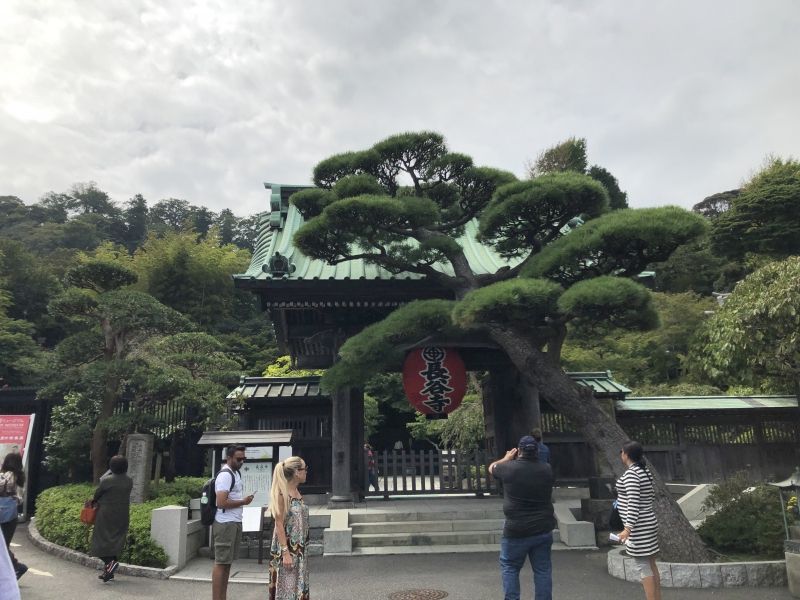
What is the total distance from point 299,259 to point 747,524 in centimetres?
938

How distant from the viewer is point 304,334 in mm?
12289

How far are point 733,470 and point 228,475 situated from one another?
1339 cm

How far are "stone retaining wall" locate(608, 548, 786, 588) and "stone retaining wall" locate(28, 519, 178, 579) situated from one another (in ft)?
22.8

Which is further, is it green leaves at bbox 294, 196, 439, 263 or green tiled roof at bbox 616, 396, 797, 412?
green tiled roof at bbox 616, 396, 797, 412

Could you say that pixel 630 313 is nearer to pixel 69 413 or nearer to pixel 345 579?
pixel 345 579

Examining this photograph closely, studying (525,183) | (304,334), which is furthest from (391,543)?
(525,183)

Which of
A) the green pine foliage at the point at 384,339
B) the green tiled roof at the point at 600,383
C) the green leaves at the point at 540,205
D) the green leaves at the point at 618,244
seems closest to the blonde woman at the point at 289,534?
the green pine foliage at the point at 384,339

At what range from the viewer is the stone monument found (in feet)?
32.6

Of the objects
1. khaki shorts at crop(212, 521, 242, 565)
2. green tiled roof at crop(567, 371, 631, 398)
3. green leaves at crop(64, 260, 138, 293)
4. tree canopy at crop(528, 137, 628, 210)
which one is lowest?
khaki shorts at crop(212, 521, 242, 565)

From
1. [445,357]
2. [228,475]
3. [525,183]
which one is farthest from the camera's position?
[445,357]

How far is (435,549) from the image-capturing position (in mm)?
9195

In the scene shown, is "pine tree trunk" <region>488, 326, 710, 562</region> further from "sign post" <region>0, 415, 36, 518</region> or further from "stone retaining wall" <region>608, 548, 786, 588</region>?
"sign post" <region>0, 415, 36, 518</region>

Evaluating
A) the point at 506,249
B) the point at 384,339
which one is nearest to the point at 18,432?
the point at 384,339

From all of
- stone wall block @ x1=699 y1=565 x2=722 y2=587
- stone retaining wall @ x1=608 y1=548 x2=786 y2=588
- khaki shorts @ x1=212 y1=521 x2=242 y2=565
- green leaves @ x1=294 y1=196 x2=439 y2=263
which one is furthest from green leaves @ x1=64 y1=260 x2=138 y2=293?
stone wall block @ x1=699 y1=565 x2=722 y2=587
